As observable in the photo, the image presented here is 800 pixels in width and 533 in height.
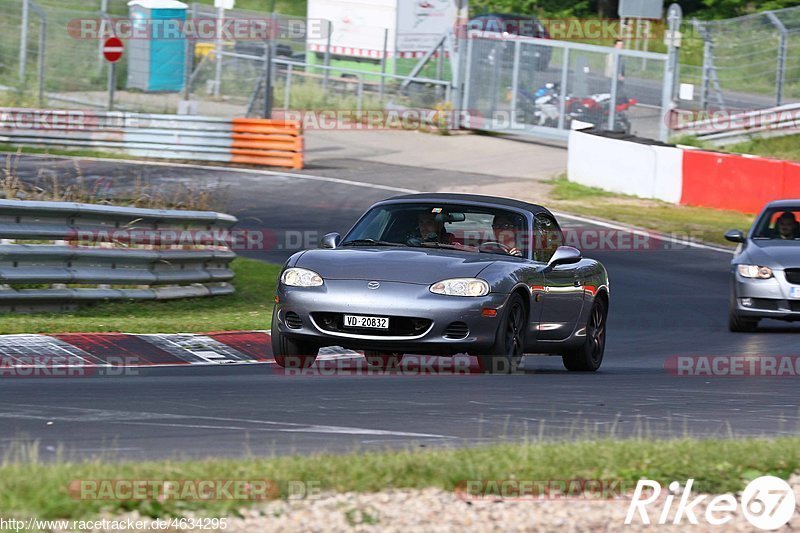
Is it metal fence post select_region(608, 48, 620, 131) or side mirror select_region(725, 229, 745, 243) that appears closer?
side mirror select_region(725, 229, 745, 243)

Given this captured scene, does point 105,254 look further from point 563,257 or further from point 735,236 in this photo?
point 735,236

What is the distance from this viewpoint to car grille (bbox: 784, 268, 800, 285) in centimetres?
1513

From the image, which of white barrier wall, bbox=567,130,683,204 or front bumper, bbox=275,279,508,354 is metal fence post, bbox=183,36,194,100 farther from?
front bumper, bbox=275,279,508,354

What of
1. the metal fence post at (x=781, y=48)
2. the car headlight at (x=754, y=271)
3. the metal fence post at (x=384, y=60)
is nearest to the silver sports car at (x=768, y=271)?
the car headlight at (x=754, y=271)

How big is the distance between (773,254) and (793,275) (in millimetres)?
372

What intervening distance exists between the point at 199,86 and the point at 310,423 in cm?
2835

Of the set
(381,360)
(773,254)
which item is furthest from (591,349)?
(773,254)

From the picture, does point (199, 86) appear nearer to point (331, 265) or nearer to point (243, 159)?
point (243, 159)

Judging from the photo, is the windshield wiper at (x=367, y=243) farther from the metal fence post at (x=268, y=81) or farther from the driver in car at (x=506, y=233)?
the metal fence post at (x=268, y=81)

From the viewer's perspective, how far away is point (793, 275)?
15156 mm

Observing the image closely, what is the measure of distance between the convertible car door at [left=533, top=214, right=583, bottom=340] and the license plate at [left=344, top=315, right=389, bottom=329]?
1.68 meters

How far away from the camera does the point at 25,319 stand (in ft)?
40.9

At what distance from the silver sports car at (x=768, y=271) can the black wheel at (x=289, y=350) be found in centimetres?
636

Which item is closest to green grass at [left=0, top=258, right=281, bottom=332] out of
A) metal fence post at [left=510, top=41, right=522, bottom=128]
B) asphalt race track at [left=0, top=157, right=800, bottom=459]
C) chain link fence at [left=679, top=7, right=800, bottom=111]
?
asphalt race track at [left=0, top=157, right=800, bottom=459]
